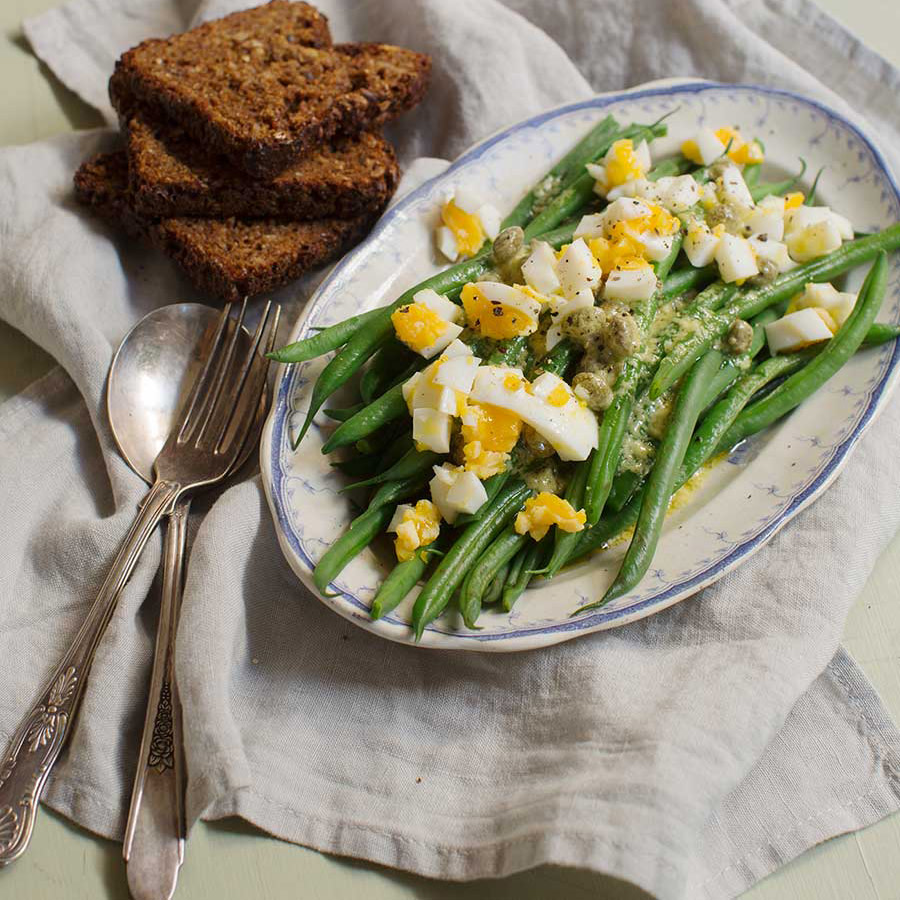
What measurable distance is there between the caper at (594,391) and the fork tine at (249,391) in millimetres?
1134

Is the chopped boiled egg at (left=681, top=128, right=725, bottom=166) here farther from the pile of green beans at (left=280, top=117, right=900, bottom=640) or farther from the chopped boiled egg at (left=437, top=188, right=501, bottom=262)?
the chopped boiled egg at (left=437, top=188, right=501, bottom=262)

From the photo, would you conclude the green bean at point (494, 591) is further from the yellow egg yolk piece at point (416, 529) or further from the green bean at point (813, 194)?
the green bean at point (813, 194)

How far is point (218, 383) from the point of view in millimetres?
3684

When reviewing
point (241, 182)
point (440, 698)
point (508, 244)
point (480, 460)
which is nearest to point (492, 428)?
point (480, 460)

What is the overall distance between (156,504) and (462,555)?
3.61 ft

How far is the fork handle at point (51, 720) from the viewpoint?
2.92 metres

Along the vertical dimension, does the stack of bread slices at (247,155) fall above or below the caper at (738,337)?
below

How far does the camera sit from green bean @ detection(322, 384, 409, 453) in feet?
10.6

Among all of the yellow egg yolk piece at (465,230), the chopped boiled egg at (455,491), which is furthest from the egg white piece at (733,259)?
the chopped boiled egg at (455,491)

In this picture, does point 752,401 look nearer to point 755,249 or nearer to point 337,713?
point 755,249

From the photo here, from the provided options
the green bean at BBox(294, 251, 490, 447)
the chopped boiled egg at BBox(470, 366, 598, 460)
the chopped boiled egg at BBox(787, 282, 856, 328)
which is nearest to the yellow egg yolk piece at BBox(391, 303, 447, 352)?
the green bean at BBox(294, 251, 490, 447)

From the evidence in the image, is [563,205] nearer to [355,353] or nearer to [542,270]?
Result: [542,270]

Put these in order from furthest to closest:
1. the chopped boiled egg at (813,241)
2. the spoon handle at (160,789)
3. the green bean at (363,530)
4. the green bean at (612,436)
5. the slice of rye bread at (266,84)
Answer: the slice of rye bread at (266,84), the chopped boiled egg at (813,241), the green bean at (612,436), the green bean at (363,530), the spoon handle at (160,789)

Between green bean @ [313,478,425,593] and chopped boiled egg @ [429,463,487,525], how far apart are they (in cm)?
14
